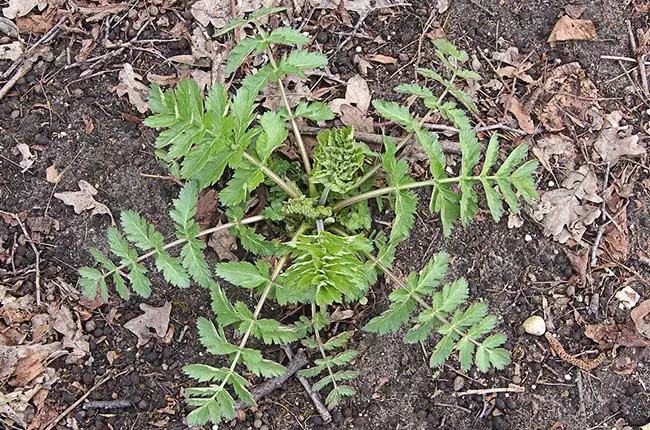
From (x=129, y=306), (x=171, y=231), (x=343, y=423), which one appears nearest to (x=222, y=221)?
(x=171, y=231)

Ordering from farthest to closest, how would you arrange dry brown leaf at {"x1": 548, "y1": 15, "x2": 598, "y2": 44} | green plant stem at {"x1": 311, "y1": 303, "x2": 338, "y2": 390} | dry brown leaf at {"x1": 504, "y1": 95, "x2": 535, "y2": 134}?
1. dry brown leaf at {"x1": 548, "y1": 15, "x2": 598, "y2": 44}
2. dry brown leaf at {"x1": 504, "y1": 95, "x2": 535, "y2": 134}
3. green plant stem at {"x1": 311, "y1": 303, "x2": 338, "y2": 390}

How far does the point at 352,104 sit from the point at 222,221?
0.90 metres

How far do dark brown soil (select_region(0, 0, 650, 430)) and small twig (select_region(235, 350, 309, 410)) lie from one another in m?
0.05

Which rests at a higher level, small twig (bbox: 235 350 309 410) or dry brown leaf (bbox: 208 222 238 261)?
dry brown leaf (bbox: 208 222 238 261)

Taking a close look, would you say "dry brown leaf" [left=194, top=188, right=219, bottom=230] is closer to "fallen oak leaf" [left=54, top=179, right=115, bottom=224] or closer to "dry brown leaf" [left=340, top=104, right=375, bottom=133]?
"fallen oak leaf" [left=54, top=179, right=115, bottom=224]

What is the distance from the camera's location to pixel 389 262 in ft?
10.7

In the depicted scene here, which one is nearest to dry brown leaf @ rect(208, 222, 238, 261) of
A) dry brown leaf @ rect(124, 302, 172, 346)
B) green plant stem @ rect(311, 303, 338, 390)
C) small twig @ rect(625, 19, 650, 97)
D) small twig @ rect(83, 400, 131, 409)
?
dry brown leaf @ rect(124, 302, 172, 346)

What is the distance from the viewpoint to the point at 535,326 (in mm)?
3564

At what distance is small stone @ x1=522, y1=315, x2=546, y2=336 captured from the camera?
11.7 feet

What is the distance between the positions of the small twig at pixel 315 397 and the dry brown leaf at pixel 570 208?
1408mm

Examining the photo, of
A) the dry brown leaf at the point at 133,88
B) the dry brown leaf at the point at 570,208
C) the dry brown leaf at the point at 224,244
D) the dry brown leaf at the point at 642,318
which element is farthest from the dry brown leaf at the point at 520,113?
the dry brown leaf at the point at 133,88

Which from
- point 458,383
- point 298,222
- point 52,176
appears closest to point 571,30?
point 298,222

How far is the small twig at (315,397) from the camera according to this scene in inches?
135

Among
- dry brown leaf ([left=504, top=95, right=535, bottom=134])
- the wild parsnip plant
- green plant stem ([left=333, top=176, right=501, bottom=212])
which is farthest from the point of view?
dry brown leaf ([left=504, top=95, right=535, bottom=134])
